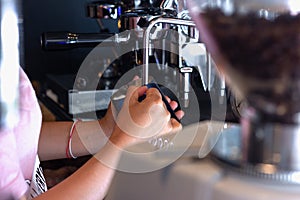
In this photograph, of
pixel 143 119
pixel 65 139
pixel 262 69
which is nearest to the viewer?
pixel 262 69

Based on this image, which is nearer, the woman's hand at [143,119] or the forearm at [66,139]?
the woman's hand at [143,119]

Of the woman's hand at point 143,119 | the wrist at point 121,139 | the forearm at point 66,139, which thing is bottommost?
the forearm at point 66,139

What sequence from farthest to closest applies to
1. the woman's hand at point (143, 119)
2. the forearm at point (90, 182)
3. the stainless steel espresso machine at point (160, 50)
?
the stainless steel espresso machine at point (160, 50) → the forearm at point (90, 182) → the woman's hand at point (143, 119)

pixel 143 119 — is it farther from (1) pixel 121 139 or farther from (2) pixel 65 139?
(2) pixel 65 139

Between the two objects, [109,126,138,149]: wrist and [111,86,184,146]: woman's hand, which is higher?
[111,86,184,146]: woman's hand

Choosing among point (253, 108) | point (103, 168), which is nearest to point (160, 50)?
point (103, 168)

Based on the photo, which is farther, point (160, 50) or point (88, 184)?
point (160, 50)

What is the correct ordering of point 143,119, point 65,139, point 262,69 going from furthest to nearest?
point 65,139
point 143,119
point 262,69

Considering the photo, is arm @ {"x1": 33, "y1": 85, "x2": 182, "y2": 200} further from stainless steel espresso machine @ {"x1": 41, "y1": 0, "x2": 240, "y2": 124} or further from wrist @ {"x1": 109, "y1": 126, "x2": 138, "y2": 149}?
stainless steel espresso machine @ {"x1": 41, "y1": 0, "x2": 240, "y2": 124}

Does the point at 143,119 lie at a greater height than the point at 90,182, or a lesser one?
greater

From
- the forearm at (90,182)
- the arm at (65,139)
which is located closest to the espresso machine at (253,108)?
the forearm at (90,182)

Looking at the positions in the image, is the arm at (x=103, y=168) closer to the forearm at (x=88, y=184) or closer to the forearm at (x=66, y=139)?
the forearm at (x=88, y=184)

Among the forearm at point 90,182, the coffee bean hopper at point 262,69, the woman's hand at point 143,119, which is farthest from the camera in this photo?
the forearm at point 90,182

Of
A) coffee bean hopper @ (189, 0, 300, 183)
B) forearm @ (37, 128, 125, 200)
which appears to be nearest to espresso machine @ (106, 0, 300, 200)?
coffee bean hopper @ (189, 0, 300, 183)
